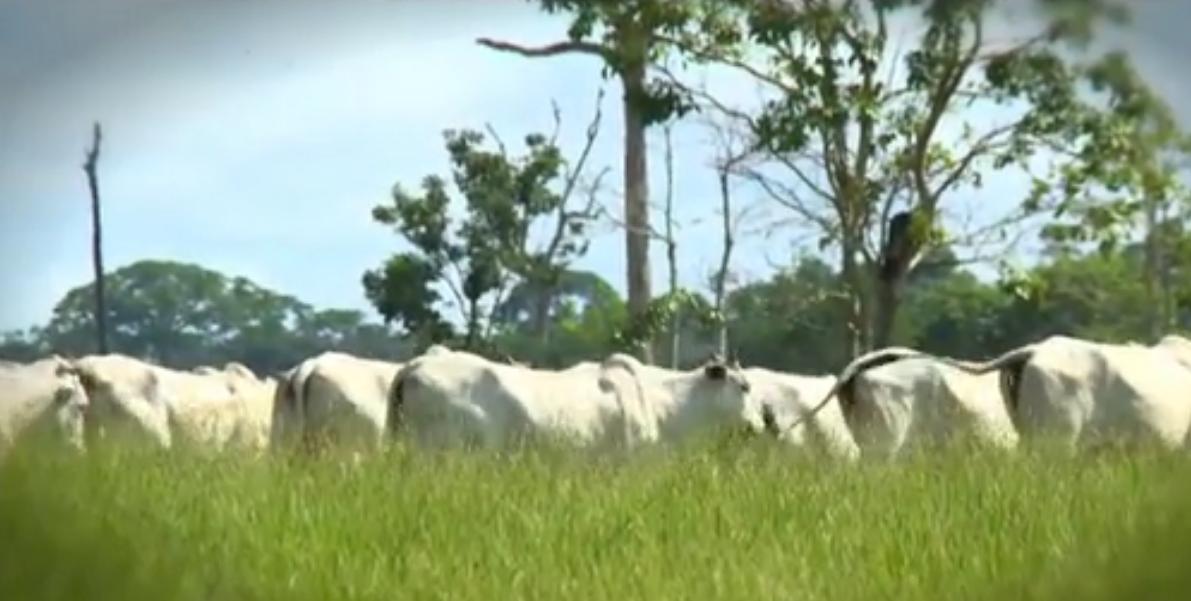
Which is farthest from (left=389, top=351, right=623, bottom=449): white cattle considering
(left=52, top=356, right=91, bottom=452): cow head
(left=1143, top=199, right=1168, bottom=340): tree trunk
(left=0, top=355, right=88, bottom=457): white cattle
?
(left=1143, top=199, right=1168, bottom=340): tree trunk

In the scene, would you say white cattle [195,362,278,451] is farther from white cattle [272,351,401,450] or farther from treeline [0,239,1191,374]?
treeline [0,239,1191,374]

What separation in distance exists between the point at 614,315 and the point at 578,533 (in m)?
0.27

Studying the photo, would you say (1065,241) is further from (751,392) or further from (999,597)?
(751,392)

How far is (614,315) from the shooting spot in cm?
191

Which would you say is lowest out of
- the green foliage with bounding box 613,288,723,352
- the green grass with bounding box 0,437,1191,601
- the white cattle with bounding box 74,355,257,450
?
the green grass with bounding box 0,437,1191,601

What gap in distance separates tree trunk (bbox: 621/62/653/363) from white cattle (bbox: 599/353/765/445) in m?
2.26

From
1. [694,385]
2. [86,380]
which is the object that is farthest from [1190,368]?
[86,380]

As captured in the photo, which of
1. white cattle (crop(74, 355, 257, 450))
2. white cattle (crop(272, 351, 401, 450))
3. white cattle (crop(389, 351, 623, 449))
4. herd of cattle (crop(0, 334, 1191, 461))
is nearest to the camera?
herd of cattle (crop(0, 334, 1191, 461))

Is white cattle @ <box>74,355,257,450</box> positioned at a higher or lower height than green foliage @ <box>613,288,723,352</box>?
lower

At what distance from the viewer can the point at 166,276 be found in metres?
1.83

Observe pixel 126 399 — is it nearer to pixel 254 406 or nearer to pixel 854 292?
pixel 254 406

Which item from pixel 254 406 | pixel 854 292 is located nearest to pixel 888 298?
pixel 854 292

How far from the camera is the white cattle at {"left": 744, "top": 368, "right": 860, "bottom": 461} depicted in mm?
3211

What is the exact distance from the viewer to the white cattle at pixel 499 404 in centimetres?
420
